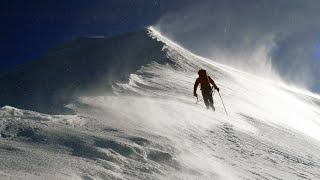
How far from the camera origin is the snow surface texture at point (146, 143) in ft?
34.4

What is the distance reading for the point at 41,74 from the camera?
4234cm

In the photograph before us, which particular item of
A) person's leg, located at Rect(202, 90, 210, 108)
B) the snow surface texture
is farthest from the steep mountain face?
the snow surface texture

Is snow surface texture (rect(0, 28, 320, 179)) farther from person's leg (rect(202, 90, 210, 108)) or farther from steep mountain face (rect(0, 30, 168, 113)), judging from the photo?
steep mountain face (rect(0, 30, 168, 113))

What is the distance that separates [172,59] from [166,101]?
21.1 m

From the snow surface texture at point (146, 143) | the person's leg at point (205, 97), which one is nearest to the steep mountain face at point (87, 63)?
the person's leg at point (205, 97)

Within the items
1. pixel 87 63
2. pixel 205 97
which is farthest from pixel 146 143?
pixel 87 63

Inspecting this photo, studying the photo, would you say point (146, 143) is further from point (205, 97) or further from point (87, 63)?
point (87, 63)

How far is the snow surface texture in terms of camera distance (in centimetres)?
1050

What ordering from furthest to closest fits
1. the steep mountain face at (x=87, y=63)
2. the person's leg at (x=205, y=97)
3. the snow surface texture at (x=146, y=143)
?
the steep mountain face at (x=87, y=63), the person's leg at (x=205, y=97), the snow surface texture at (x=146, y=143)

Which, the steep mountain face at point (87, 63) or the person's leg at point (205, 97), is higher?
the person's leg at point (205, 97)

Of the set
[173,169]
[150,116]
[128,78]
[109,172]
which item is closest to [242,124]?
[150,116]

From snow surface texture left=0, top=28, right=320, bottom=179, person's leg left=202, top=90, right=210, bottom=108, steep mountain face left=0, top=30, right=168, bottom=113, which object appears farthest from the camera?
steep mountain face left=0, top=30, right=168, bottom=113

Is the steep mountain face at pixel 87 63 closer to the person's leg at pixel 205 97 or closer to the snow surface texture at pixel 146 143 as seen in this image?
the person's leg at pixel 205 97

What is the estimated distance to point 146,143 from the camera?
1323 centimetres
